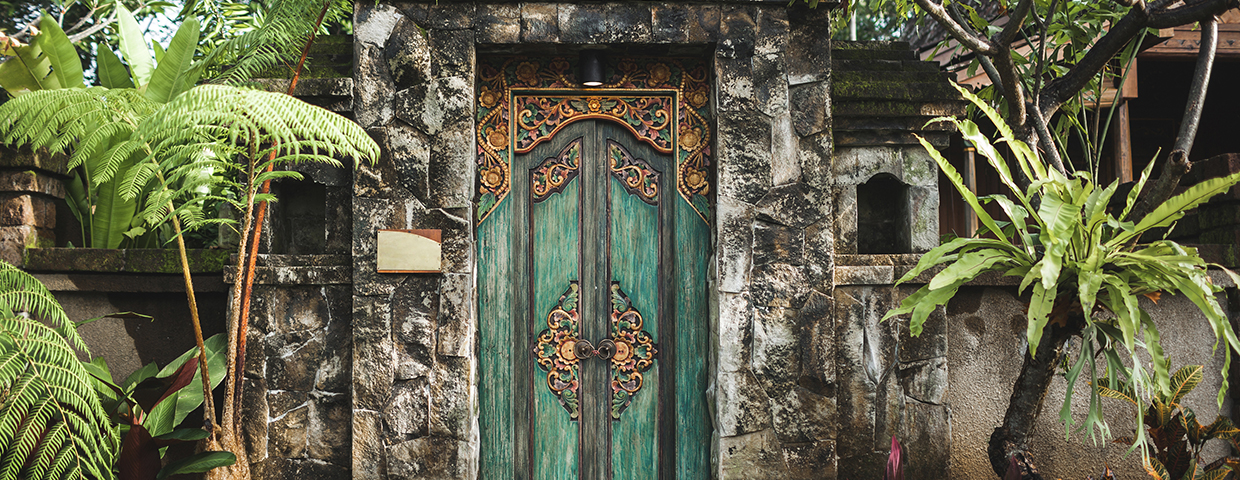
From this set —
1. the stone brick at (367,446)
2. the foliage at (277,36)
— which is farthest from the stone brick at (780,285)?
the foliage at (277,36)

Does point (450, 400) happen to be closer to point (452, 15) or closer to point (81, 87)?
point (452, 15)

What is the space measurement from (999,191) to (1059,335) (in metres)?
4.38

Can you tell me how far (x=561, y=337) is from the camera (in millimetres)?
3568

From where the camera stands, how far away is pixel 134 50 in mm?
3996

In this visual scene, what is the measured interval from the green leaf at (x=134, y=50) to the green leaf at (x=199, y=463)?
93.3 inches

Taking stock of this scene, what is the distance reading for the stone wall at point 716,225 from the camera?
3.24 meters

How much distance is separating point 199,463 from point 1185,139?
4.37 metres

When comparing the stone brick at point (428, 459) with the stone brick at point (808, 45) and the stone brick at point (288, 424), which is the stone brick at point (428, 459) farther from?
the stone brick at point (808, 45)

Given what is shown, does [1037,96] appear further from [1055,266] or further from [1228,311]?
[1228,311]

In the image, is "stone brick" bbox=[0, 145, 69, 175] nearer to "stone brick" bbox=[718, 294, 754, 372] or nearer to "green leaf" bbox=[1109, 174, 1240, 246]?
"stone brick" bbox=[718, 294, 754, 372]

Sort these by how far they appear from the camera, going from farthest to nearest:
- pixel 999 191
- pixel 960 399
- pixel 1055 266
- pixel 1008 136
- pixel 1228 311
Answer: pixel 999 191 < pixel 1228 311 < pixel 960 399 < pixel 1008 136 < pixel 1055 266

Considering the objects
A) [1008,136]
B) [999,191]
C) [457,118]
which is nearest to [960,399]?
[1008,136]

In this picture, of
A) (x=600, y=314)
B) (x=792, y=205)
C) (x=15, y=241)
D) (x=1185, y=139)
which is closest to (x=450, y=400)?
(x=600, y=314)

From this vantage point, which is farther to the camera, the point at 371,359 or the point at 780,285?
the point at 780,285
